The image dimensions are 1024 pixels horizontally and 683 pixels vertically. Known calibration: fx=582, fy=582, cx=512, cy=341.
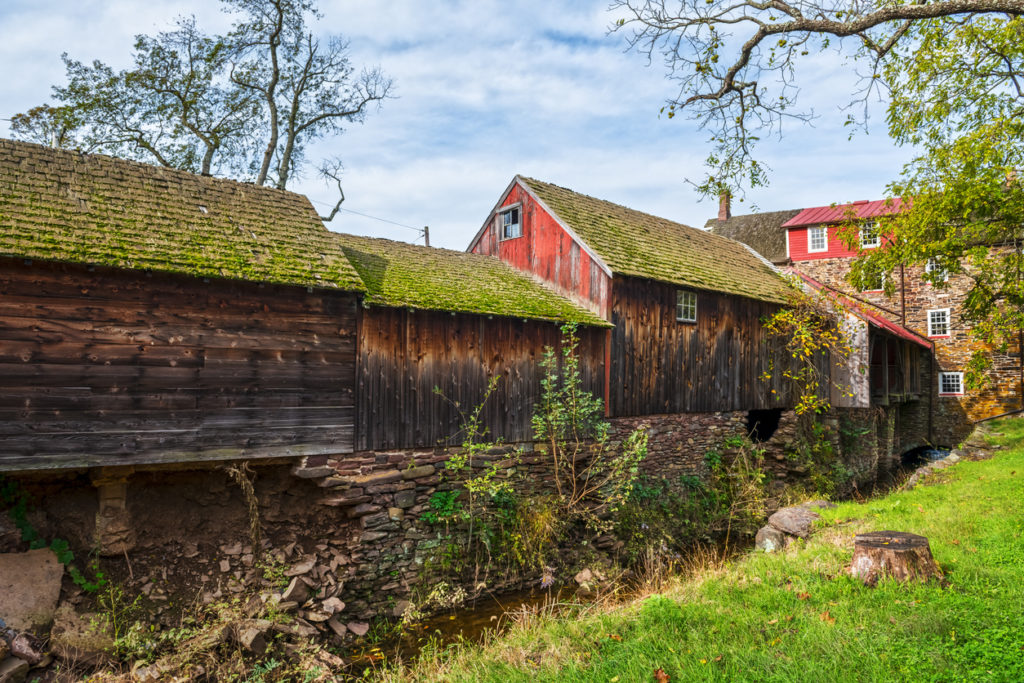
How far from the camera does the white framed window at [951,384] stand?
2336cm

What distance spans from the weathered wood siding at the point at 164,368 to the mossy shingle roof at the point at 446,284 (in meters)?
1.22

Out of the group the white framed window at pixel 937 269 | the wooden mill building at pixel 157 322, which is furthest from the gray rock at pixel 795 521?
the wooden mill building at pixel 157 322

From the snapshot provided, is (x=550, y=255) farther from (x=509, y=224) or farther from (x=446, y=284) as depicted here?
(x=446, y=284)

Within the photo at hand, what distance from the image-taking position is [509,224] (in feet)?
53.3

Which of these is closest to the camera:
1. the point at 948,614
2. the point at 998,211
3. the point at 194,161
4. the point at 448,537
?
the point at 948,614

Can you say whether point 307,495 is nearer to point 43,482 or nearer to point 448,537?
point 448,537

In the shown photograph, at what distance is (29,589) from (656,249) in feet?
47.0

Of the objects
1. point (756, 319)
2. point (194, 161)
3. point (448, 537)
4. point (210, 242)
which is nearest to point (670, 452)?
point (756, 319)

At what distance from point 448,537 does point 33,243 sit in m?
7.43

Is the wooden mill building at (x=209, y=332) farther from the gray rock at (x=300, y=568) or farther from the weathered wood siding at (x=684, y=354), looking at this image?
the weathered wood siding at (x=684, y=354)

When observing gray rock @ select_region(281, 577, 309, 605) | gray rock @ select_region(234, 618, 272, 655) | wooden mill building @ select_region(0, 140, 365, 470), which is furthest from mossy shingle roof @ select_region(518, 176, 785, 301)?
gray rock @ select_region(234, 618, 272, 655)

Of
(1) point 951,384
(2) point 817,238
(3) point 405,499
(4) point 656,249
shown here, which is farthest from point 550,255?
(1) point 951,384

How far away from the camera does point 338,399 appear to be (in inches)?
374

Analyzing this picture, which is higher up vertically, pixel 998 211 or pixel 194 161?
pixel 194 161
